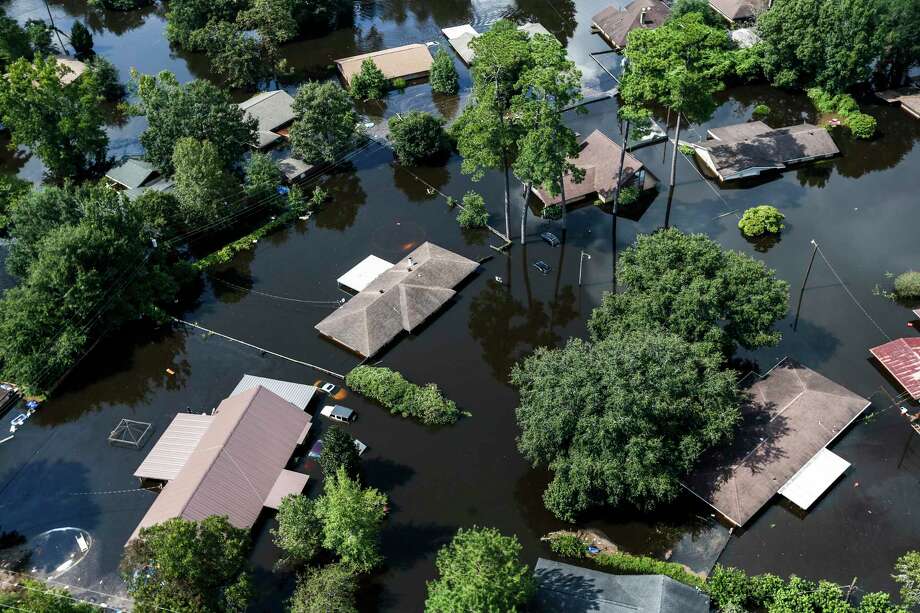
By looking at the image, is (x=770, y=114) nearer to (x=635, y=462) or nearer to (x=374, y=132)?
(x=374, y=132)

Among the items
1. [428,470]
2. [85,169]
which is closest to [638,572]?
Answer: [428,470]

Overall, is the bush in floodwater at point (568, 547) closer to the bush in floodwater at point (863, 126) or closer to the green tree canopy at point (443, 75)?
the bush in floodwater at point (863, 126)

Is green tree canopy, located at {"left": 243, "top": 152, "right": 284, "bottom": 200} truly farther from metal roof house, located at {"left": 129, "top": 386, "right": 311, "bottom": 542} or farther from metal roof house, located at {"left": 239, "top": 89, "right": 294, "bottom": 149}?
metal roof house, located at {"left": 129, "top": 386, "right": 311, "bottom": 542}

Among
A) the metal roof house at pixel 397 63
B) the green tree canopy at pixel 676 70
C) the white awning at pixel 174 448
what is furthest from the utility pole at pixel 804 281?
the metal roof house at pixel 397 63

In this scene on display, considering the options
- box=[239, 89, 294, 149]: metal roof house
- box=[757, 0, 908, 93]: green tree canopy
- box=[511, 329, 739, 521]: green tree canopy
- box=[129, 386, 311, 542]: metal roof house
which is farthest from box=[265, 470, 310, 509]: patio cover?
box=[757, 0, 908, 93]: green tree canopy

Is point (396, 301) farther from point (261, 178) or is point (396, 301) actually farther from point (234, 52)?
point (234, 52)
